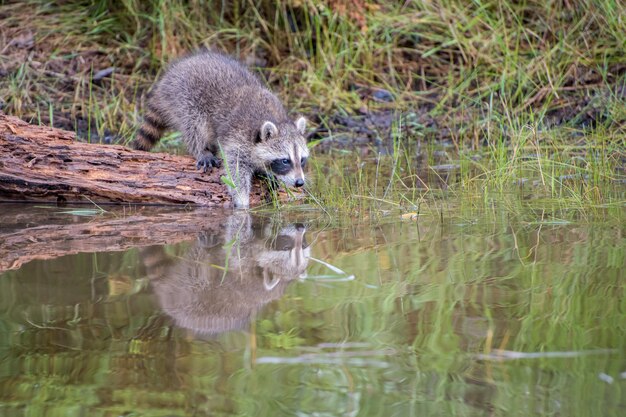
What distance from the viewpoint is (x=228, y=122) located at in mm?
6035

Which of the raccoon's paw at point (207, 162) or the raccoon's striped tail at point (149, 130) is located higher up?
the raccoon's striped tail at point (149, 130)

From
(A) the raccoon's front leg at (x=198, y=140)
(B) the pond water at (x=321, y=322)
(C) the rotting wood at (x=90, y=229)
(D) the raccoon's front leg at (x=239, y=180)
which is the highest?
(A) the raccoon's front leg at (x=198, y=140)

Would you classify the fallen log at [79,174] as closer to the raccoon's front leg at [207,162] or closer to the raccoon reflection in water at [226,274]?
the raccoon's front leg at [207,162]

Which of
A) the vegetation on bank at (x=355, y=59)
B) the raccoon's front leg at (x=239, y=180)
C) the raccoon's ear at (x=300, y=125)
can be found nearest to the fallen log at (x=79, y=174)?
the raccoon's front leg at (x=239, y=180)

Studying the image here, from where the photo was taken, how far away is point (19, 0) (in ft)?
32.2

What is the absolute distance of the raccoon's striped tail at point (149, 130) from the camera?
657cm

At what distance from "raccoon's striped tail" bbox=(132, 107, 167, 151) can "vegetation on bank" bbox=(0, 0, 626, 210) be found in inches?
39.2

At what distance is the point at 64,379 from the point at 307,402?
66 cm

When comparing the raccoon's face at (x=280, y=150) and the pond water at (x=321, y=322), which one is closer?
the pond water at (x=321, y=322)

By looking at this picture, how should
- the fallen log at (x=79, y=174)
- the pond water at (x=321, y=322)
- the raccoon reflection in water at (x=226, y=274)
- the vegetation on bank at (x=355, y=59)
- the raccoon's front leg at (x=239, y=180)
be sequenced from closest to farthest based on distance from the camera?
the pond water at (x=321, y=322) < the raccoon reflection in water at (x=226, y=274) < the fallen log at (x=79, y=174) < the raccoon's front leg at (x=239, y=180) < the vegetation on bank at (x=355, y=59)

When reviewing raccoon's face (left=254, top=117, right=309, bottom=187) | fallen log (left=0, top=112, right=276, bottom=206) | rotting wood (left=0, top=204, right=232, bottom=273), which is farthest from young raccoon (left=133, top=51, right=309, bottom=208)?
rotting wood (left=0, top=204, right=232, bottom=273)

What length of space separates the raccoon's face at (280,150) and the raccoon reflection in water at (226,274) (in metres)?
1.12

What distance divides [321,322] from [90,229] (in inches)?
79.5

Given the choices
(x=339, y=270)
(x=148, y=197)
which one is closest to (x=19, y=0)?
(x=148, y=197)
